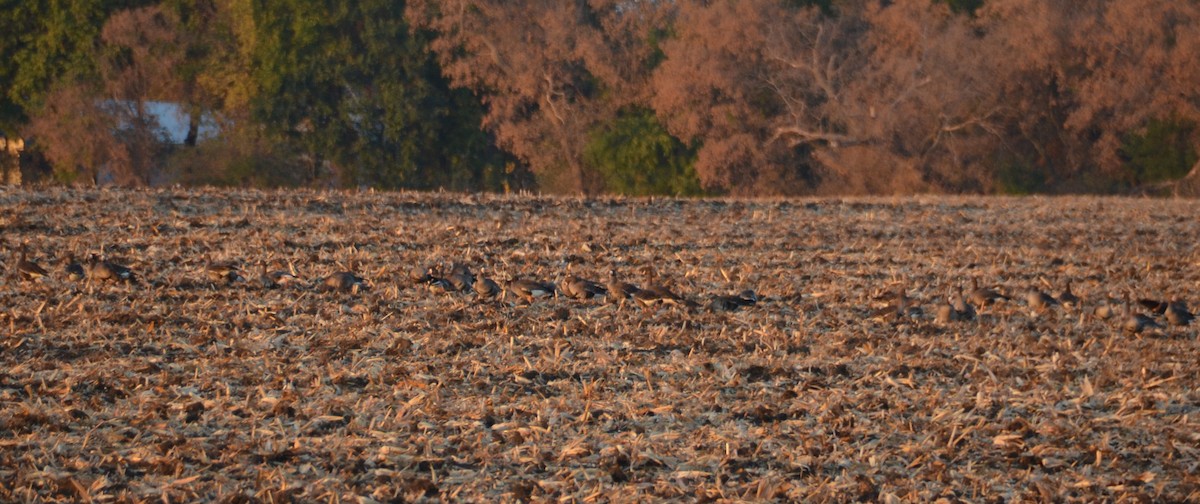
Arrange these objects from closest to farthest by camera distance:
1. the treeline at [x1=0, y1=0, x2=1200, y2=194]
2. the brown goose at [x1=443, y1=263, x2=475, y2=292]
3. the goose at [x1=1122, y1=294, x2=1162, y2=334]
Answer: the goose at [x1=1122, y1=294, x2=1162, y2=334], the brown goose at [x1=443, y1=263, x2=475, y2=292], the treeline at [x1=0, y1=0, x2=1200, y2=194]

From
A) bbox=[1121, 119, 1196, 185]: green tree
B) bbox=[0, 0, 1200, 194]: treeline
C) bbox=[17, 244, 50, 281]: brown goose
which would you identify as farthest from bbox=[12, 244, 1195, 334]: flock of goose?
bbox=[1121, 119, 1196, 185]: green tree

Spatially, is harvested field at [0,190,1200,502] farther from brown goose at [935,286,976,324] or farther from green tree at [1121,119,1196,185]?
green tree at [1121,119,1196,185]

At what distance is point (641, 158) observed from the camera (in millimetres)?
38812

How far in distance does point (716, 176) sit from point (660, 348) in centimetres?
2782

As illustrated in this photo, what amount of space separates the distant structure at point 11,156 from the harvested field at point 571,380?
1103 inches

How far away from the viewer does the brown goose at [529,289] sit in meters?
10.1

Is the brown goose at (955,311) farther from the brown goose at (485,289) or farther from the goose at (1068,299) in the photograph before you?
the brown goose at (485,289)

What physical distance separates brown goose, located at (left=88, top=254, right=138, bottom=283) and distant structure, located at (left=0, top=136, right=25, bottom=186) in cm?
3136

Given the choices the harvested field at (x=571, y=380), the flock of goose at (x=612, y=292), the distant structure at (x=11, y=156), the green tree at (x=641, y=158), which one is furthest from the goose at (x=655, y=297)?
the distant structure at (x=11, y=156)

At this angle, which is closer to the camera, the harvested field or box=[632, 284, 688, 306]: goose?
the harvested field

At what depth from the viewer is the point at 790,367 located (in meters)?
8.07

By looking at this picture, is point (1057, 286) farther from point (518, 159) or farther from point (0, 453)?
point (518, 159)

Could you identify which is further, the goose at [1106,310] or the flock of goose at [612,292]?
the goose at [1106,310]

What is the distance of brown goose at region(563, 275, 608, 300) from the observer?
10.2 metres
